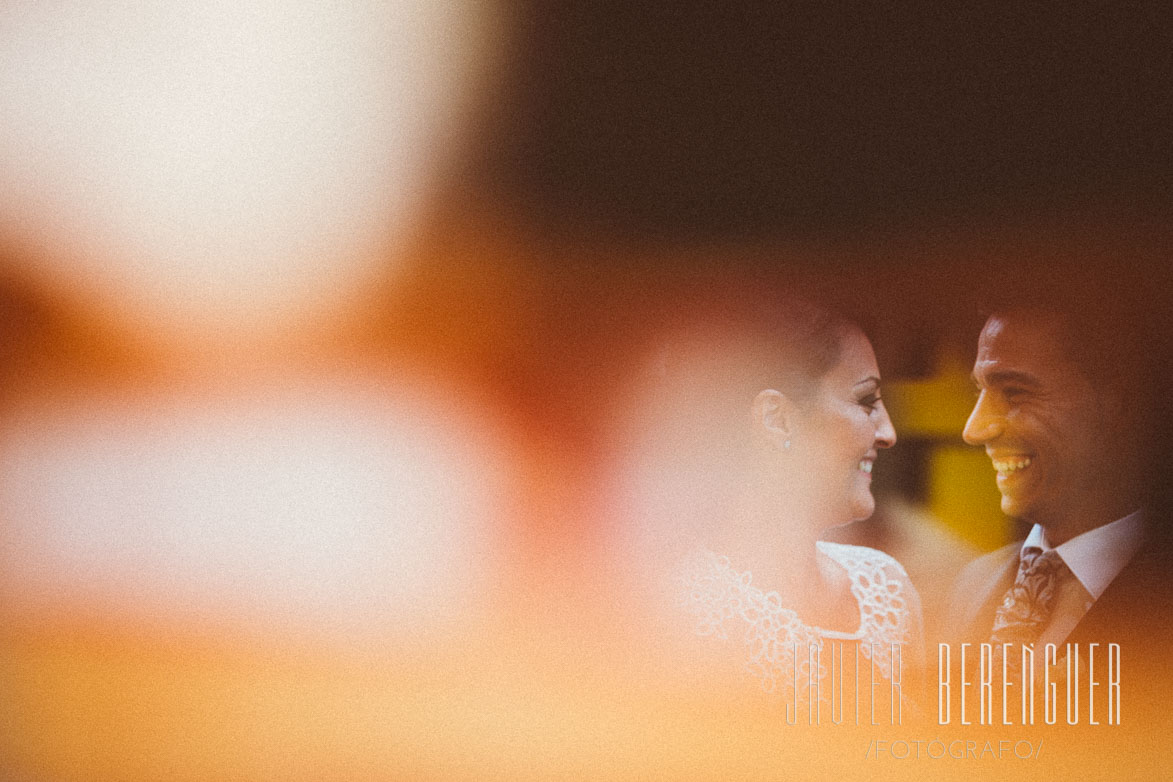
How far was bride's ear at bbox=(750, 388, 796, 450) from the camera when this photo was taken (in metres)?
2.46

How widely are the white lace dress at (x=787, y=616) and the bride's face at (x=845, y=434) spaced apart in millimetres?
140

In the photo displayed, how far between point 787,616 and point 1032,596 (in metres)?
0.63

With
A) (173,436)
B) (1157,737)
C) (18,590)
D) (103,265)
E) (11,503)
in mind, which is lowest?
(1157,737)

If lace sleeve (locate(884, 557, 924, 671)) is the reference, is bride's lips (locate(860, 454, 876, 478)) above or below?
above

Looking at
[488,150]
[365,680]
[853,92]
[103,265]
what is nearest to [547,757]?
[365,680]

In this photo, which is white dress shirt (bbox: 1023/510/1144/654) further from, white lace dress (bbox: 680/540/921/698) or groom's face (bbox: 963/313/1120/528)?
white lace dress (bbox: 680/540/921/698)

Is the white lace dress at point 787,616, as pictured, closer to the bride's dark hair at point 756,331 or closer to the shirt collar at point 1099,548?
the shirt collar at point 1099,548

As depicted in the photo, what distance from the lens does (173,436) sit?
2459 millimetres

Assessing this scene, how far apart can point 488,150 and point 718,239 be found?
0.65 m

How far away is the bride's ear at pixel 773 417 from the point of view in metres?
2.46

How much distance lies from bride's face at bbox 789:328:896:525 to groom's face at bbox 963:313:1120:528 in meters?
0.27

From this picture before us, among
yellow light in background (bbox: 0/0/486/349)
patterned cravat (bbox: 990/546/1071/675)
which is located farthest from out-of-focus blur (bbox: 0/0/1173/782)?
patterned cravat (bbox: 990/546/1071/675)

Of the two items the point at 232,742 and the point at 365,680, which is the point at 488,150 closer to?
the point at 365,680

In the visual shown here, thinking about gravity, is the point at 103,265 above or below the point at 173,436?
above
